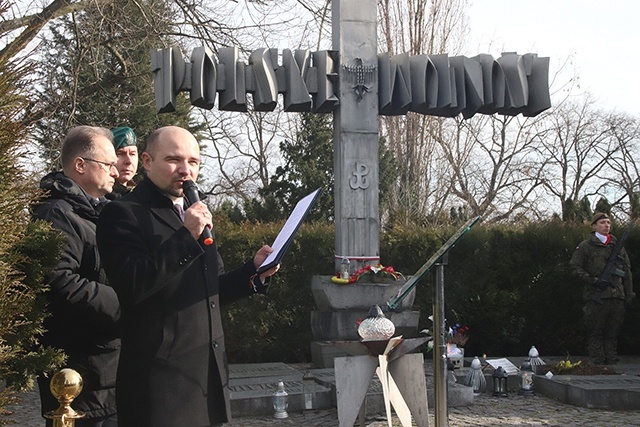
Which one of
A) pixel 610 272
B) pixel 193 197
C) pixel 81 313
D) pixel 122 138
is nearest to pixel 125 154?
pixel 122 138

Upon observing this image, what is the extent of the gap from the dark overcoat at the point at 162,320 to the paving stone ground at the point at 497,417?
3.90m

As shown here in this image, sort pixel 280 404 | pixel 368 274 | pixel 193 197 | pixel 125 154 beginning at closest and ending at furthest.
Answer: pixel 193 197, pixel 125 154, pixel 280 404, pixel 368 274

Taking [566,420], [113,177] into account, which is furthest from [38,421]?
[566,420]

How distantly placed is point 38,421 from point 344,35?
6.29m

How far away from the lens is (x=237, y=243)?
36.7 ft

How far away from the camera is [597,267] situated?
1023 centimetres

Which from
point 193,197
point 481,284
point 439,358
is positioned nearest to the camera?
point 193,197

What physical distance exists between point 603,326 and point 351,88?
465 centimetres

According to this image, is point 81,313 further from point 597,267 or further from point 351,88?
point 597,267

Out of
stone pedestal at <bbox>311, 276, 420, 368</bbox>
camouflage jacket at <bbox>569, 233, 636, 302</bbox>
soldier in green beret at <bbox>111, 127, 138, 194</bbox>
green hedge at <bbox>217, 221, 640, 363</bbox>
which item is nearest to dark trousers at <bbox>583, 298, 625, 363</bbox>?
camouflage jacket at <bbox>569, 233, 636, 302</bbox>

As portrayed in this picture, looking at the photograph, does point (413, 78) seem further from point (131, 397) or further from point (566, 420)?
point (131, 397)

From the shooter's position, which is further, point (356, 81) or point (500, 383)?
point (356, 81)

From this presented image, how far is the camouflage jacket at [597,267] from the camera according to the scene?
10180 millimetres

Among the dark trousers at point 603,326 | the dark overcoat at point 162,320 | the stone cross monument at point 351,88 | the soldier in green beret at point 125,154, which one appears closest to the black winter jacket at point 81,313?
the dark overcoat at point 162,320
